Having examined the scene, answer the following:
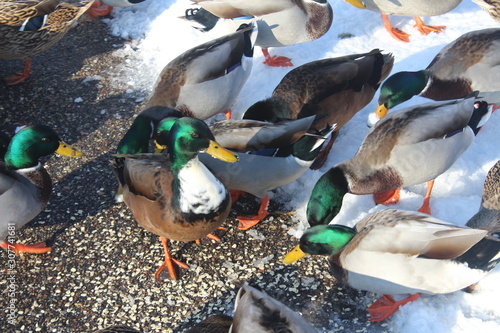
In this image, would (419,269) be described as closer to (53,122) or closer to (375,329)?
(375,329)

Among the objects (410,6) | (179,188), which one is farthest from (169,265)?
(410,6)

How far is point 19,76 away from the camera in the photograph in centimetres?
568

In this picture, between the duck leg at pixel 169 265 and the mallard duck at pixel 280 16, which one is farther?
the mallard duck at pixel 280 16

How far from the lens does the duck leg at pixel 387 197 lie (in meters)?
4.29

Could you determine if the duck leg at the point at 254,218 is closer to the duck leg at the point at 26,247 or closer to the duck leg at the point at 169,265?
the duck leg at the point at 169,265

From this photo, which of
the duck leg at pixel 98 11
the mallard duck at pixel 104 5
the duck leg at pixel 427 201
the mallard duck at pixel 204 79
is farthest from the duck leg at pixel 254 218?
the duck leg at pixel 98 11

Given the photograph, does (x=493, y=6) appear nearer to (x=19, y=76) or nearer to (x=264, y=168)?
(x=264, y=168)

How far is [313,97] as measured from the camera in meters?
4.48

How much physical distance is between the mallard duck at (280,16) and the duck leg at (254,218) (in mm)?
2002

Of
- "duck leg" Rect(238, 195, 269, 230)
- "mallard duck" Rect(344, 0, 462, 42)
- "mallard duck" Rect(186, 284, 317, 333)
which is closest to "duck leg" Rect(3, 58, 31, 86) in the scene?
"duck leg" Rect(238, 195, 269, 230)

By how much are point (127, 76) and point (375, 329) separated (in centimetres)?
→ 377

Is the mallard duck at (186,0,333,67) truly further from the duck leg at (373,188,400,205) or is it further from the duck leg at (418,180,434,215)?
the duck leg at (418,180,434,215)

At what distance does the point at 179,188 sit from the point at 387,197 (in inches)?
70.2

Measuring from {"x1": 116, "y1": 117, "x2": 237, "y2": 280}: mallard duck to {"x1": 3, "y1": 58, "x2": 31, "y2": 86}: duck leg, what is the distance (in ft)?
8.24
